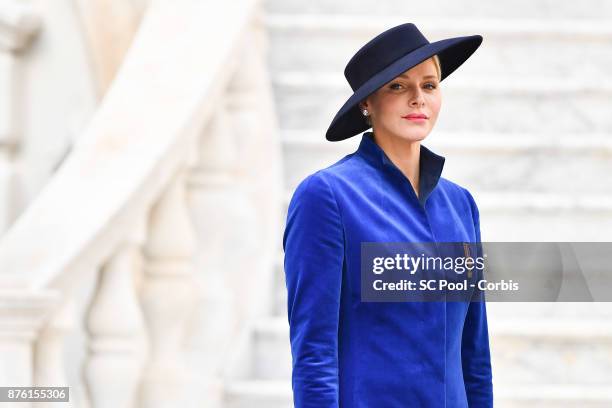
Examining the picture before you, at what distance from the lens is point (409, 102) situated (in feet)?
6.10

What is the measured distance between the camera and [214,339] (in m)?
3.33

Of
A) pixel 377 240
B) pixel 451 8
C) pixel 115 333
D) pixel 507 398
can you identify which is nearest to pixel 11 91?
pixel 115 333

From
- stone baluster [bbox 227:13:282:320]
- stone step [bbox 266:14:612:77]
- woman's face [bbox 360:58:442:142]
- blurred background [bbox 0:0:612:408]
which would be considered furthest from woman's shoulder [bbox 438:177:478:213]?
stone step [bbox 266:14:612:77]

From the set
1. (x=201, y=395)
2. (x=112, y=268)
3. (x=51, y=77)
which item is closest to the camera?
(x=112, y=268)

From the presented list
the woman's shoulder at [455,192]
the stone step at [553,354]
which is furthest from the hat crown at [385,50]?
the stone step at [553,354]

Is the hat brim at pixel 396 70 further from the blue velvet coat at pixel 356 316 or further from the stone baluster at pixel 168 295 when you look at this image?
the stone baluster at pixel 168 295

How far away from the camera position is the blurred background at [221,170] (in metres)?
→ 2.89

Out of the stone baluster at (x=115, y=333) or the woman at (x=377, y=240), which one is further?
the stone baluster at (x=115, y=333)

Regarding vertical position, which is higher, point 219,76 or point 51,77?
point 51,77

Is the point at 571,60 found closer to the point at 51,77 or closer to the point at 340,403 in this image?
the point at 51,77

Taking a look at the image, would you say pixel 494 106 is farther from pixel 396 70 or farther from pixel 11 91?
pixel 396 70

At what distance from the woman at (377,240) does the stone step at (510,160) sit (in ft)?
7.21

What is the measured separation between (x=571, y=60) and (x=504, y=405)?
70.5 inches

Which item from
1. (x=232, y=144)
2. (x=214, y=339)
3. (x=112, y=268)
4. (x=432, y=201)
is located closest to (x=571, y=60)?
(x=232, y=144)
